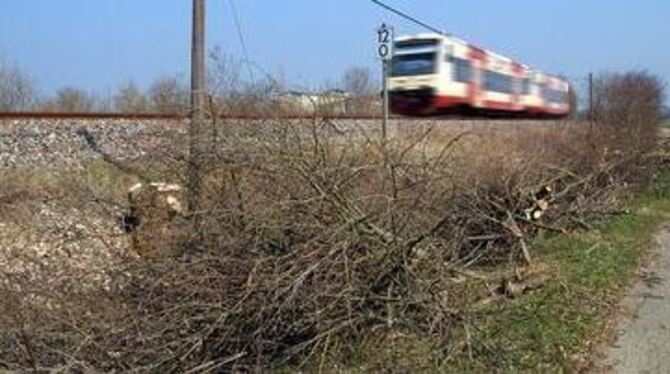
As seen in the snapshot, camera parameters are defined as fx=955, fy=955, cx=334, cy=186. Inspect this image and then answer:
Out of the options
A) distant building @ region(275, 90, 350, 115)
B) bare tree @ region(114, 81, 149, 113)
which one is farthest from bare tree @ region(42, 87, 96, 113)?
distant building @ region(275, 90, 350, 115)

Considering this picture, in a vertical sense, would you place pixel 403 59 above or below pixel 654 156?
above

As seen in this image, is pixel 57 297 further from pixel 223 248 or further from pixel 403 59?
pixel 403 59

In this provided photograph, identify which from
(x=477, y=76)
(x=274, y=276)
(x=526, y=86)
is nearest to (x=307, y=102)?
(x=274, y=276)

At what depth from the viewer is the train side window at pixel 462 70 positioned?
3155cm

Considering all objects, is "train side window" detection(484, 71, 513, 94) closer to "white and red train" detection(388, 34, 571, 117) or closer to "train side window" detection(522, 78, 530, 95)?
"white and red train" detection(388, 34, 571, 117)

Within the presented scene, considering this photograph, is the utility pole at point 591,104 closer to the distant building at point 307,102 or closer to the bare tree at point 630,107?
the bare tree at point 630,107

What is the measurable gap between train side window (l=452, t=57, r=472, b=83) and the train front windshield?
0.87 metres

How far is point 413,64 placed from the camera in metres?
31.8

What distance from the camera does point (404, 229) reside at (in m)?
8.47

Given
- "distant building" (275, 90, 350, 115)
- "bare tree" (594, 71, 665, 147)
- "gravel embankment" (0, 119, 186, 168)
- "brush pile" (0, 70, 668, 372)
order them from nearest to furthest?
1. "brush pile" (0, 70, 668, 372)
2. "distant building" (275, 90, 350, 115)
3. "gravel embankment" (0, 119, 186, 168)
4. "bare tree" (594, 71, 665, 147)

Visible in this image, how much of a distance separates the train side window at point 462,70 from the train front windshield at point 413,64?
2.87 ft

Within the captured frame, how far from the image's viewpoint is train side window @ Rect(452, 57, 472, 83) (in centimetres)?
3155

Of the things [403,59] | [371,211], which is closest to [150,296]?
[371,211]

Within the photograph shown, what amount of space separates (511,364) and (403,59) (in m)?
25.5
